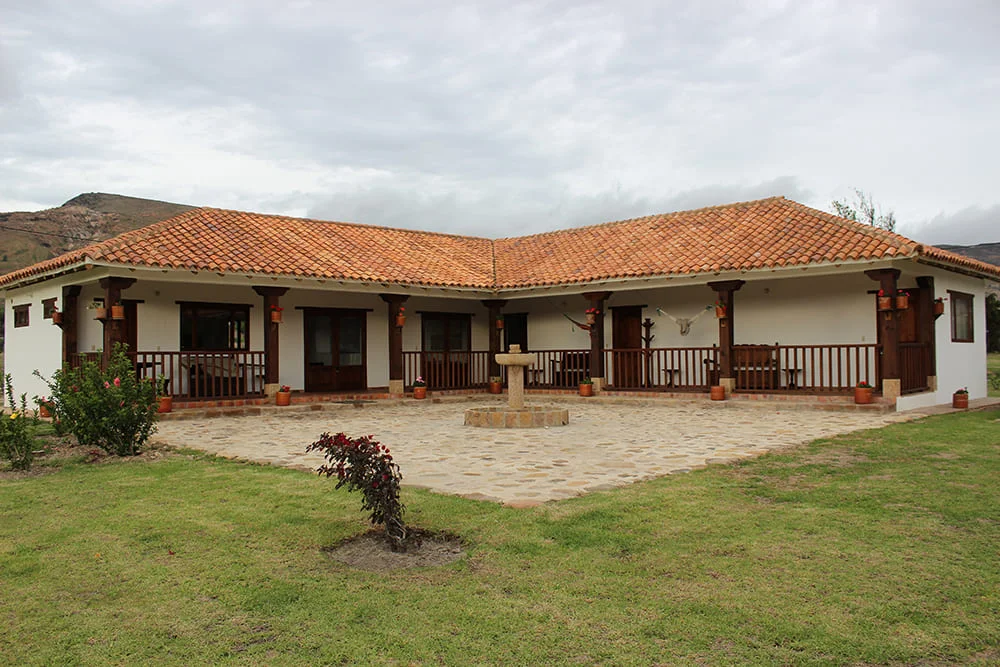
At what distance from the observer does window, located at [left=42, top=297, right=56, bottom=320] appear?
1476cm

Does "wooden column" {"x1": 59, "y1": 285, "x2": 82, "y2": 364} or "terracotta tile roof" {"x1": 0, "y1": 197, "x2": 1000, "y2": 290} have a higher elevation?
"terracotta tile roof" {"x1": 0, "y1": 197, "x2": 1000, "y2": 290}

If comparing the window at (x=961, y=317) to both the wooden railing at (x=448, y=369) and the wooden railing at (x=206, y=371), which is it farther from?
the wooden railing at (x=206, y=371)

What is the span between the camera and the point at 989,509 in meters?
5.15

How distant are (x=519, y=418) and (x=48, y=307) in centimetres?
1058

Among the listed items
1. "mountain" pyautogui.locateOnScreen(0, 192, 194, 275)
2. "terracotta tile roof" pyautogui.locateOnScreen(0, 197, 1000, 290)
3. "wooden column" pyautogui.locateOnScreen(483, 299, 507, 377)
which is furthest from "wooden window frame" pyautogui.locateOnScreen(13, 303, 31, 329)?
"mountain" pyautogui.locateOnScreen(0, 192, 194, 275)

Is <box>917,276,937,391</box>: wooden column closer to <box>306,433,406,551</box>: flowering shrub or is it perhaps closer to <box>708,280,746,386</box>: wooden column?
<box>708,280,746,386</box>: wooden column

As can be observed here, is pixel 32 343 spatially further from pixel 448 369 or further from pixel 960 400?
pixel 960 400

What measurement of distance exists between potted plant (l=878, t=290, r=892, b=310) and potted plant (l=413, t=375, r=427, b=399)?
30.6 feet

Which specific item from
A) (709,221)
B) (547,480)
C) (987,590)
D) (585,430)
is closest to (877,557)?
(987,590)

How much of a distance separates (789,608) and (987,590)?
109 centimetres

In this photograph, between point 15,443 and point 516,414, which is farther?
point 516,414

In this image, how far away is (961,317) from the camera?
1512cm

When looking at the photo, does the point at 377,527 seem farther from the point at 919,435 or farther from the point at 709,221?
the point at 709,221

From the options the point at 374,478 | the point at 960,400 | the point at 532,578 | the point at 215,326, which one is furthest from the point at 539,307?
the point at 532,578
